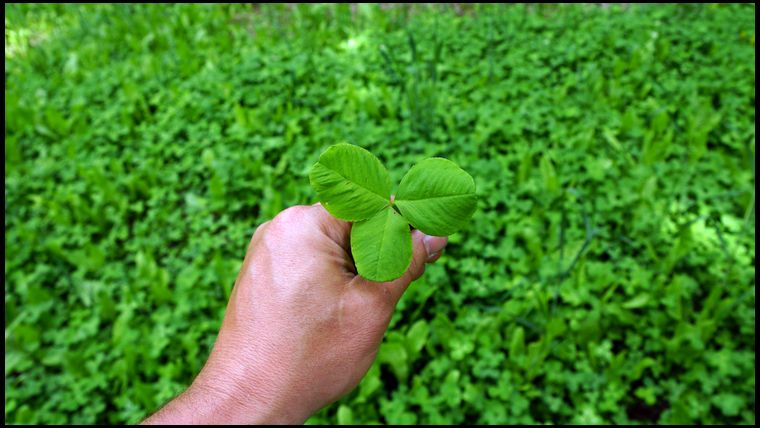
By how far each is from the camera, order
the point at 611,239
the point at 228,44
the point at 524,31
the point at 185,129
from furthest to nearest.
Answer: the point at 228,44 → the point at 524,31 → the point at 185,129 → the point at 611,239

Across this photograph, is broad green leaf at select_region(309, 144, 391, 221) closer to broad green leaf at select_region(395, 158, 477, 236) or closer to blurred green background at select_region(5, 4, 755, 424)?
broad green leaf at select_region(395, 158, 477, 236)

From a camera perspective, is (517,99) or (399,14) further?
(399,14)

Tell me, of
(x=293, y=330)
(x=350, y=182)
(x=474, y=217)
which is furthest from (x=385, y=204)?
(x=474, y=217)

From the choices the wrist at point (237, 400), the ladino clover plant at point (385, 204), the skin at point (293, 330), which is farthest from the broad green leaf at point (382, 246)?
the wrist at point (237, 400)

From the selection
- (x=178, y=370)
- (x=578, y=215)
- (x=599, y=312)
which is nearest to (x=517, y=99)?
(x=578, y=215)

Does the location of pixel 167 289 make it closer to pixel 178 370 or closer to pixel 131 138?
pixel 178 370

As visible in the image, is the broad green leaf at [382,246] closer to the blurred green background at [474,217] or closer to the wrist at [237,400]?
the wrist at [237,400]

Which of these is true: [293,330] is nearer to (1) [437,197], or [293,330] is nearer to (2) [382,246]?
(2) [382,246]

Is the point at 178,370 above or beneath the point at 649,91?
beneath
